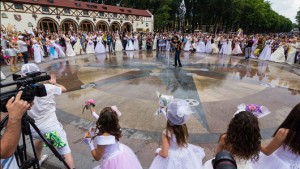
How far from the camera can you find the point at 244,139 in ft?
7.00

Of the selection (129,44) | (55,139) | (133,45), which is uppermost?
(129,44)

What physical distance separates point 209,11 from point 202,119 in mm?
50958

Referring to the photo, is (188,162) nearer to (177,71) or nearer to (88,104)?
(88,104)

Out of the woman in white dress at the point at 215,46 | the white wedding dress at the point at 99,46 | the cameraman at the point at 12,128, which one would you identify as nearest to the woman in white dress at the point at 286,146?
the cameraman at the point at 12,128

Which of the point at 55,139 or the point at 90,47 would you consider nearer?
the point at 55,139

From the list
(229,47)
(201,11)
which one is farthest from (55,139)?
(201,11)

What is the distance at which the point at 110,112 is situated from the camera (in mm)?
2352

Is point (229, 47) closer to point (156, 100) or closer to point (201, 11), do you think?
point (156, 100)

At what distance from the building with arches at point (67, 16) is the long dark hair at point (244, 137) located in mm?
22759

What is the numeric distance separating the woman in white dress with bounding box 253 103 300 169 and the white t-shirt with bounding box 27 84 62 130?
9.49 feet

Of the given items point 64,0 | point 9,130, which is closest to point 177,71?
point 9,130

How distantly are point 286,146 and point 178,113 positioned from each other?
4.20ft

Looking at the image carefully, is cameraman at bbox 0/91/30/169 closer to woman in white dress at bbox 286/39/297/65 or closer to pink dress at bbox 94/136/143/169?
pink dress at bbox 94/136/143/169

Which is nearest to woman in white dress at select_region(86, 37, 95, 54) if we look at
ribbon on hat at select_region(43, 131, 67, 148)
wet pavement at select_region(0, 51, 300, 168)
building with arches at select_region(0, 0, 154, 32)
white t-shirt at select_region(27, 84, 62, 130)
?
wet pavement at select_region(0, 51, 300, 168)
